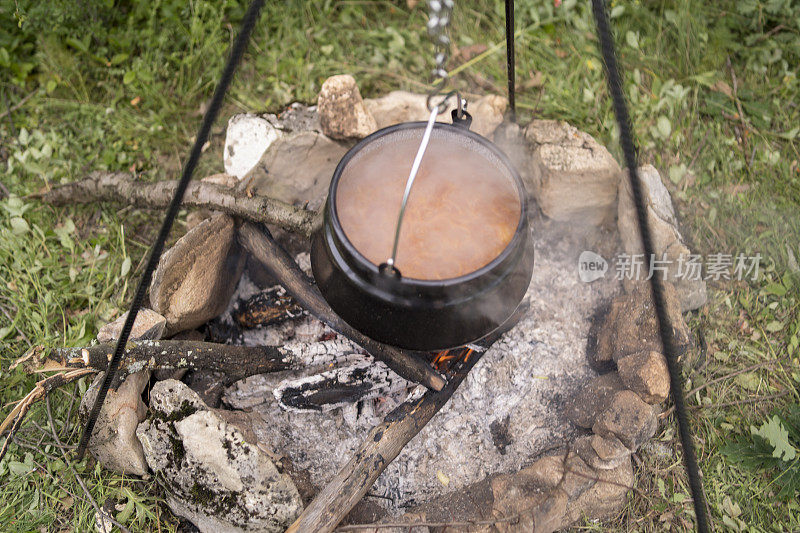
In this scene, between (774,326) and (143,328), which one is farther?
(774,326)

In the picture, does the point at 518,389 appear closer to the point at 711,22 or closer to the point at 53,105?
the point at 711,22

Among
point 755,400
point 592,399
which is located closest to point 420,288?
point 592,399

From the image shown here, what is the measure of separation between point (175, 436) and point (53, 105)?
245 cm

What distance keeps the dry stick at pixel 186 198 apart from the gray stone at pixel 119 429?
84cm

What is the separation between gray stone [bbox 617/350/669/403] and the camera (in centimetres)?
229

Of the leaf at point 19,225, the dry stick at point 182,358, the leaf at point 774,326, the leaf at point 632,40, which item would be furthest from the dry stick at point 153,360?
the leaf at point 632,40

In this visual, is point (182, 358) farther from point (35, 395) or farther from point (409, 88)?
point (409, 88)

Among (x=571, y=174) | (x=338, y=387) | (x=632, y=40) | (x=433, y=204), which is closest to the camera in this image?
(x=433, y=204)

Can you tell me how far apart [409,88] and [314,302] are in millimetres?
1673

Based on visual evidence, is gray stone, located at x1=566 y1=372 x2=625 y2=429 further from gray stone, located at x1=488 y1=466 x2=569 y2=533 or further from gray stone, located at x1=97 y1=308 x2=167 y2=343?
gray stone, located at x1=97 y1=308 x2=167 y2=343

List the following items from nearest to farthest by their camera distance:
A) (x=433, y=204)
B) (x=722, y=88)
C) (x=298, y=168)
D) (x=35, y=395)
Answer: (x=433, y=204) → (x=35, y=395) → (x=298, y=168) → (x=722, y=88)

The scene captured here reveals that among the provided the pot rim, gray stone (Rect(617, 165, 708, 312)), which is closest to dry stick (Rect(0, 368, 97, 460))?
the pot rim

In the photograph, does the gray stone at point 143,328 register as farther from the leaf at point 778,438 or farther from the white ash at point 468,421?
the leaf at point 778,438

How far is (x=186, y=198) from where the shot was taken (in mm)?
2678
